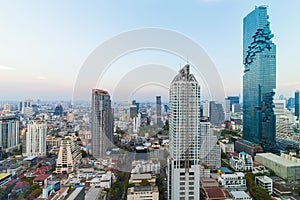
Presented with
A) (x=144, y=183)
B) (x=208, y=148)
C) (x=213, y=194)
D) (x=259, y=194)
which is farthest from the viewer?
(x=208, y=148)

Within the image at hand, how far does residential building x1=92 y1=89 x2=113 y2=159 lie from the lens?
10.2 feet

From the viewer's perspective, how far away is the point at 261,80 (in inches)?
247

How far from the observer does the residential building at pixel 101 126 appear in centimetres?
312

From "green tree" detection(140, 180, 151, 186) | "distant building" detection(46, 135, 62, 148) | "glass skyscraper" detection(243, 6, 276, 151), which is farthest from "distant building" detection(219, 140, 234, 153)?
"distant building" detection(46, 135, 62, 148)

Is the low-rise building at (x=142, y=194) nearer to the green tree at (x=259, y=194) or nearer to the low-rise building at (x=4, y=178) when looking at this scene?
the green tree at (x=259, y=194)

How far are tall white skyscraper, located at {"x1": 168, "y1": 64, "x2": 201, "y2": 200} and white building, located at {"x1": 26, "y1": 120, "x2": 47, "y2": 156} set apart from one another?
13.6ft

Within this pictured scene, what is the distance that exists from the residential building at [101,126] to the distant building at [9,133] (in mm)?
3493

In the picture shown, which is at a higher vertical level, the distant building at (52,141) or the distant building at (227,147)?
the distant building at (52,141)

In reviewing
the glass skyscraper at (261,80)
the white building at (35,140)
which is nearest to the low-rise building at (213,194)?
the glass skyscraper at (261,80)

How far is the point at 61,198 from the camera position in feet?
8.20

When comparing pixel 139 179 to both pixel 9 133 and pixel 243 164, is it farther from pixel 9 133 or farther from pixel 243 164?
pixel 9 133

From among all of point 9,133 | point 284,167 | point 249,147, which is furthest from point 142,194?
point 9,133

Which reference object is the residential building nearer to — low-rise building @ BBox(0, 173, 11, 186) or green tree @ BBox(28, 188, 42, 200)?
green tree @ BBox(28, 188, 42, 200)

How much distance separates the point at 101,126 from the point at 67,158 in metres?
1.58
